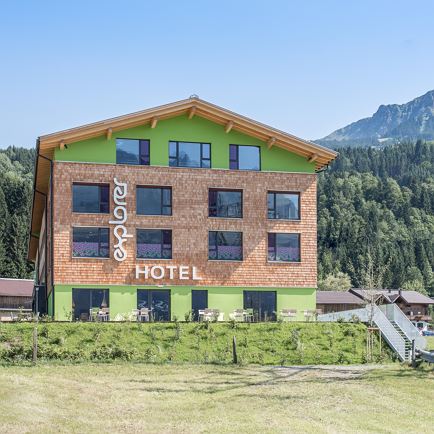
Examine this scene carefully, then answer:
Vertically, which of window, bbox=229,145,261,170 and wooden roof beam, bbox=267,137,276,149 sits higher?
wooden roof beam, bbox=267,137,276,149

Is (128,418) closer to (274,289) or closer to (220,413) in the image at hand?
(220,413)

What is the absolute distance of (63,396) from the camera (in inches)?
1111

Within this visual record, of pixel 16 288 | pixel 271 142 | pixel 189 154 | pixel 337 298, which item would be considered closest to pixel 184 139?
pixel 189 154

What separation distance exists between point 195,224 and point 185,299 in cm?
408

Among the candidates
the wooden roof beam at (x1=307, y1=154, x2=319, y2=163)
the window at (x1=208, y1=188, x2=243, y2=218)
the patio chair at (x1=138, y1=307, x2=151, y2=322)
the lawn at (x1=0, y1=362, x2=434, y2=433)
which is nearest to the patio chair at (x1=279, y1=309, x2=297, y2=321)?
the window at (x1=208, y1=188, x2=243, y2=218)

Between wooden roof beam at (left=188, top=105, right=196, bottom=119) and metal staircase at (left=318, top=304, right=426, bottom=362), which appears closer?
metal staircase at (left=318, top=304, right=426, bottom=362)

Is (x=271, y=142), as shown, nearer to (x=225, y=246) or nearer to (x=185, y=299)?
(x=225, y=246)

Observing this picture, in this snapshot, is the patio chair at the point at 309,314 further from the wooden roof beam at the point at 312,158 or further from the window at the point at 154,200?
the window at the point at 154,200

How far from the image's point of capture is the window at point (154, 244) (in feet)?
164

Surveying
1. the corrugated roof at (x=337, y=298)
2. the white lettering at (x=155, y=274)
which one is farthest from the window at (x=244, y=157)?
the corrugated roof at (x=337, y=298)

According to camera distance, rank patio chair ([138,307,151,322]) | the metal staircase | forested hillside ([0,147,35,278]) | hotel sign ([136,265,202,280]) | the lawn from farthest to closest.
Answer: forested hillside ([0,147,35,278]), hotel sign ([136,265,202,280]), patio chair ([138,307,151,322]), the metal staircase, the lawn

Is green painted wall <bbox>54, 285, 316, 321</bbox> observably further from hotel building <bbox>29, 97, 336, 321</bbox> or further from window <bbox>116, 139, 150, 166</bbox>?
window <bbox>116, 139, 150, 166</bbox>

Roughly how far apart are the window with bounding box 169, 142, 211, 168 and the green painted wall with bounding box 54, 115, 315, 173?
10.4 inches

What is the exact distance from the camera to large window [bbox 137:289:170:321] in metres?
49.5
